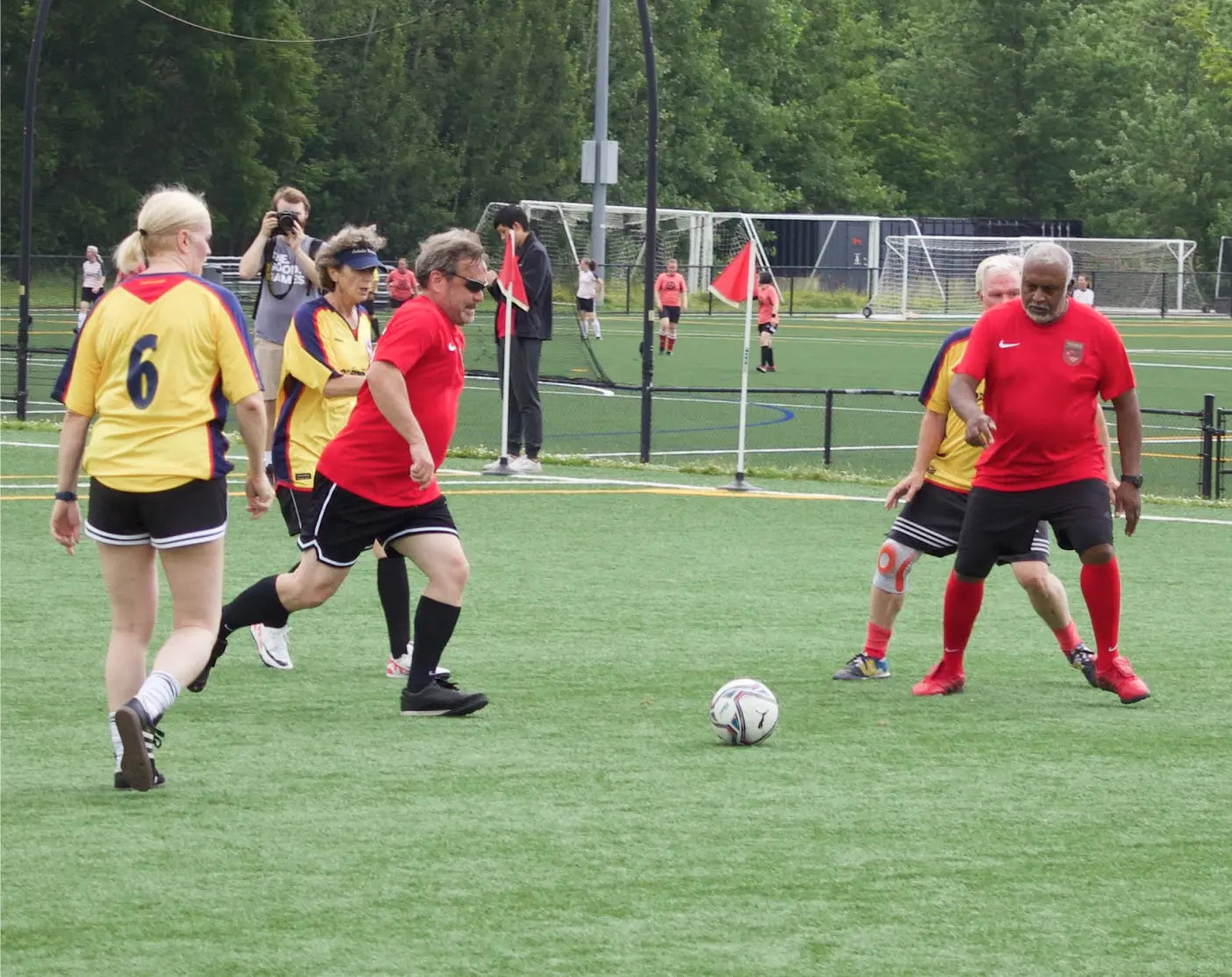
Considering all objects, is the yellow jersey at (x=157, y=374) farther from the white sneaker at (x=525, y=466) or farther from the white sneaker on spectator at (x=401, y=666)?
the white sneaker at (x=525, y=466)

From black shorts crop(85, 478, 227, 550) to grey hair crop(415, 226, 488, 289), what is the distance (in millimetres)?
1585

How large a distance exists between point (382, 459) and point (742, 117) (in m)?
70.6

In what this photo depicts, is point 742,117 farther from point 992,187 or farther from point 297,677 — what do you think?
point 297,677

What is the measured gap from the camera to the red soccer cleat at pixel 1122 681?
8.06 m

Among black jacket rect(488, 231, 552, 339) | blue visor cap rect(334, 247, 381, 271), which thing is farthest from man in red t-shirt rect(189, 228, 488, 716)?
black jacket rect(488, 231, 552, 339)

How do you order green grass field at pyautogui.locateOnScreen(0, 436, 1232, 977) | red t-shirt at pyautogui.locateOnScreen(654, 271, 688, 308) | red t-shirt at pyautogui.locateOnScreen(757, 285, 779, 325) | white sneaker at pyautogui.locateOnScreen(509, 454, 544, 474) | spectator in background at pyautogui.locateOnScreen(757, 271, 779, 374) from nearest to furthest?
1. green grass field at pyautogui.locateOnScreen(0, 436, 1232, 977)
2. white sneaker at pyautogui.locateOnScreen(509, 454, 544, 474)
3. spectator in background at pyautogui.locateOnScreen(757, 271, 779, 374)
4. red t-shirt at pyautogui.locateOnScreen(757, 285, 779, 325)
5. red t-shirt at pyautogui.locateOnScreen(654, 271, 688, 308)

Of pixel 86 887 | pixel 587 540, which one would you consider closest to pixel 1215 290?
pixel 587 540

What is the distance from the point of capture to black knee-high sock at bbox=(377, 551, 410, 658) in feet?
27.7

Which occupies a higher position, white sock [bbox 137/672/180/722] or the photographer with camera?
the photographer with camera

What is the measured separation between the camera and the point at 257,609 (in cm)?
822

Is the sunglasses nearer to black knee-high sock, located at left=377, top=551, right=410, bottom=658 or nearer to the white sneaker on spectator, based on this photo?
black knee-high sock, located at left=377, top=551, right=410, bottom=658

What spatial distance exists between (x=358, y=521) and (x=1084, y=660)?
3061 millimetres

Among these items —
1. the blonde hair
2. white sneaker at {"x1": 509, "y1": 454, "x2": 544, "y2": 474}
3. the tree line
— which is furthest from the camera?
the tree line

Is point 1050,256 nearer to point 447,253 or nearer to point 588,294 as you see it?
point 447,253
